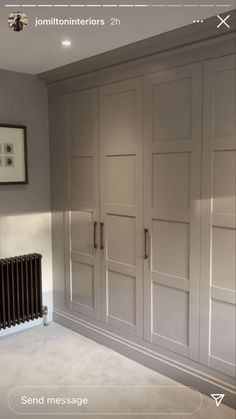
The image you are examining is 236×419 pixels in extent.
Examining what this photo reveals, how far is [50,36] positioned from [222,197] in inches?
56.6

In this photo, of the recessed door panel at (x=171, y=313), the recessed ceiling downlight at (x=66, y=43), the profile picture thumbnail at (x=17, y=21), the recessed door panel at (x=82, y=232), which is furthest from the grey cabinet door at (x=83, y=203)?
the profile picture thumbnail at (x=17, y=21)

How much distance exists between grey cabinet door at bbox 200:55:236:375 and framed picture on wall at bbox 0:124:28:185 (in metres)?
1.70

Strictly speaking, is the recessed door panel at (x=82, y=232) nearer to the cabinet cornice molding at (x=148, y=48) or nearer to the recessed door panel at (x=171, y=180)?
the recessed door panel at (x=171, y=180)

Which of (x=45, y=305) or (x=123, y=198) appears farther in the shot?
(x=45, y=305)

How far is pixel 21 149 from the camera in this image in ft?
11.0

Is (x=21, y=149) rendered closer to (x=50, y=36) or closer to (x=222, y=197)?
(x=50, y=36)

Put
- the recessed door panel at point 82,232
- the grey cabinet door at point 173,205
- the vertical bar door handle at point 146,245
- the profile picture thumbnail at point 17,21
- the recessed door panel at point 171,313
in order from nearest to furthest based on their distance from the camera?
the profile picture thumbnail at point 17,21 < the grey cabinet door at point 173,205 < the recessed door panel at point 171,313 < the vertical bar door handle at point 146,245 < the recessed door panel at point 82,232

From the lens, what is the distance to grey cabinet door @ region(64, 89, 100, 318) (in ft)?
10.3

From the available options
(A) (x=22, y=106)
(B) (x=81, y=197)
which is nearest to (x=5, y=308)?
(B) (x=81, y=197)

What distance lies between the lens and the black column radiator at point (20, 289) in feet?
10.5

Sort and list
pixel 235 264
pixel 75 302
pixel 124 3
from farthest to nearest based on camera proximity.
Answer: pixel 75 302 < pixel 235 264 < pixel 124 3

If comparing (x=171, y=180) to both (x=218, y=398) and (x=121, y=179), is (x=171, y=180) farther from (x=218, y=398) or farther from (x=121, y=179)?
(x=218, y=398)

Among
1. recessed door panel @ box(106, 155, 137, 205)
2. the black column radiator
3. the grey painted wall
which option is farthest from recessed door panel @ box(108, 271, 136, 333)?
the grey painted wall

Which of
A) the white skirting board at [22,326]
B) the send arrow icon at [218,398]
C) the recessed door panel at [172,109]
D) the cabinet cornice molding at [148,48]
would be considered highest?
the cabinet cornice molding at [148,48]
